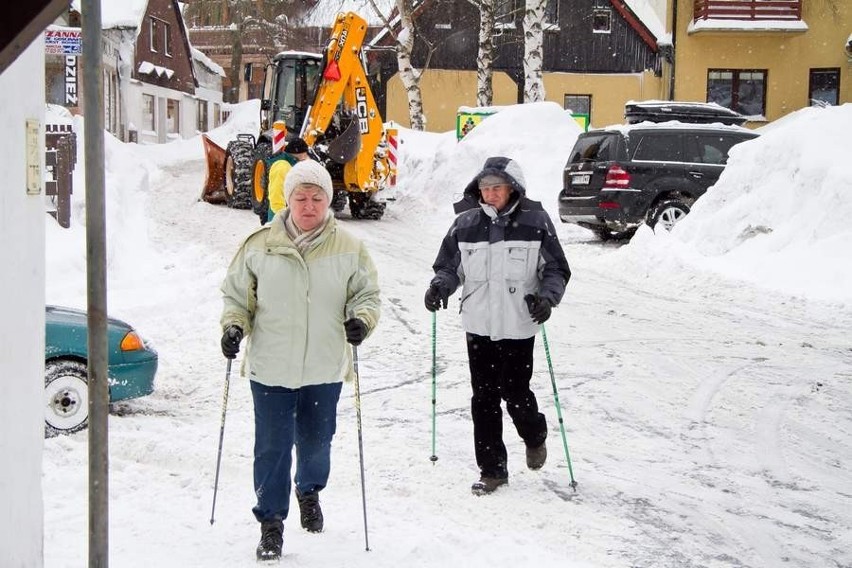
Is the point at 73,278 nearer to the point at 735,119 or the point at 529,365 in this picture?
the point at 529,365

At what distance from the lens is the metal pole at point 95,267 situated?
2484 millimetres

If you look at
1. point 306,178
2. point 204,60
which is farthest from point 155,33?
point 306,178

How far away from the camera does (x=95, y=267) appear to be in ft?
8.34

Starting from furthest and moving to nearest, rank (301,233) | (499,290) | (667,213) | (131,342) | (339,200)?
(339,200) < (667,213) < (131,342) < (499,290) < (301,233)

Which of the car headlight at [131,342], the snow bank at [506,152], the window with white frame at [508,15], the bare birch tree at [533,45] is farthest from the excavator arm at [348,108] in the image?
the window with white frame at [508,15]

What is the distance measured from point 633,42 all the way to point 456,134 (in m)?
13.7

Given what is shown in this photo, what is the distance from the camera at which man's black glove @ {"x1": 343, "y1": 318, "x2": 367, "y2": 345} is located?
449cm

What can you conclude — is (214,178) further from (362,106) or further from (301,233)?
(301,233)

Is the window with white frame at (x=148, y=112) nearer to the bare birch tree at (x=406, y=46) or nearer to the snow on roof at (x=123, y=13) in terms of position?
the snow on roof at (x=123, y=13)

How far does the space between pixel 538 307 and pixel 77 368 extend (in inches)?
122

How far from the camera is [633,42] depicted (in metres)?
Answer: 37.2

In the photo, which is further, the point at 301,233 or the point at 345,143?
the point at 345,143

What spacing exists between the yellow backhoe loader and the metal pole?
1452 centimetres

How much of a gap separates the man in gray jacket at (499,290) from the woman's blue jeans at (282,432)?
1.13m
